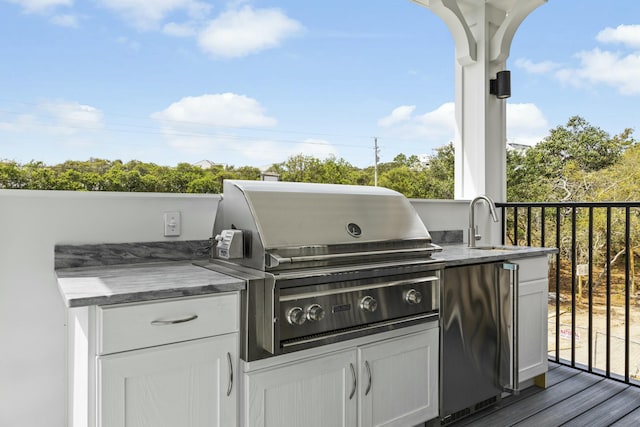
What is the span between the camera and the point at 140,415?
4.14 ft

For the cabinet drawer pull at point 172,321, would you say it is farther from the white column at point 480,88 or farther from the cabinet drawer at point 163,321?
the white column at point 480,88

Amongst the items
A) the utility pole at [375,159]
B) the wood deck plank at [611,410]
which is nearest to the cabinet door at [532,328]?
the wood deck plank at [611,410]

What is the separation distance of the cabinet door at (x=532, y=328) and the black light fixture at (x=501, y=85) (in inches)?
60.2

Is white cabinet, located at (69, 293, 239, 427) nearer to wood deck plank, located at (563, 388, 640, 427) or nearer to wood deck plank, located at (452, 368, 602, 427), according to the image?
wood deck plank, located at (452, 368, 602, 427)

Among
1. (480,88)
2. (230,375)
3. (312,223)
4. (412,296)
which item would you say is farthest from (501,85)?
(230,375)

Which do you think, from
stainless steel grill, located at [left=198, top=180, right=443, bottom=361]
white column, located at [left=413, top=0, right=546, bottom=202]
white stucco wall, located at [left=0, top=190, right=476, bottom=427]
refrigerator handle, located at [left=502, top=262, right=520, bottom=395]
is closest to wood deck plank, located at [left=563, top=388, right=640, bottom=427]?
refrigerator handle, located at [left=502, top=262, right=520, bottom=395]

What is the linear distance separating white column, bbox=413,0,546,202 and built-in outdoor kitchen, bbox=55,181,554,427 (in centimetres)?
117

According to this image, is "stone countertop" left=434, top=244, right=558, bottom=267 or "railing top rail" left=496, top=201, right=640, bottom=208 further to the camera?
"railing top rail" left=496, top=201, right=640, bottom=208

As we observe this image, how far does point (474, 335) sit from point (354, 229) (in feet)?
2.91

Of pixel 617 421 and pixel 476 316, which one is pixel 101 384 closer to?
pixel 476 316

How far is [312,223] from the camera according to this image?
5.85 feet

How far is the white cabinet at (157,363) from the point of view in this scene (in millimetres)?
1210

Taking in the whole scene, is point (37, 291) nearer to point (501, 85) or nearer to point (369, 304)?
point (369, 304)

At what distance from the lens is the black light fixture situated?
328cm
